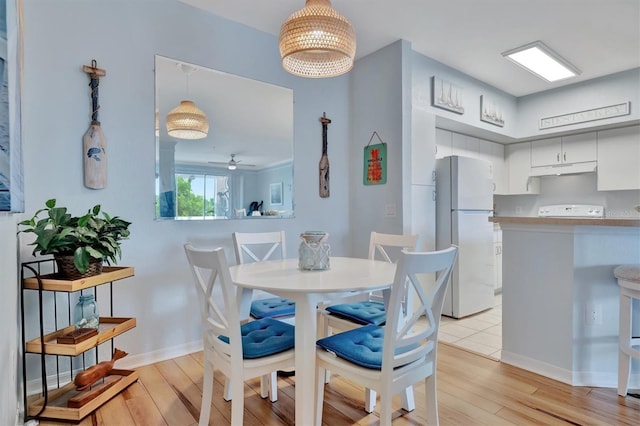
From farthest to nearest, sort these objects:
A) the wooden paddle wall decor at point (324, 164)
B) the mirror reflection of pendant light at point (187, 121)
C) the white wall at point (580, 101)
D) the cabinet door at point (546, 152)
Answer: the cabinet door at point (546, 152) < the white wall at point (580, 101) < the wooden paddle wall decor at point (324, 164) < the mirror reflection of pendant light at point (187, 121)

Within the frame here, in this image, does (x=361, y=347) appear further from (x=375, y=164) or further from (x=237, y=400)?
(x=375, y=164)

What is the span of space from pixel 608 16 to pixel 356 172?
2.34 metres

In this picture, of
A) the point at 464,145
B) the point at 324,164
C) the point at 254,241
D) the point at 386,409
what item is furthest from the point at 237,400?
the point at 464,145

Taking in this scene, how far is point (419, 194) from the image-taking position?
131 inches

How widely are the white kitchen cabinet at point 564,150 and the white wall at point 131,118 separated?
3.69 meters

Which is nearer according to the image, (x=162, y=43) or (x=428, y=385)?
(x=428, y=385)

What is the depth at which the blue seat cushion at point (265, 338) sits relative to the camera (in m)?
1.48

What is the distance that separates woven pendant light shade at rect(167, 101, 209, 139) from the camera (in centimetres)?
251

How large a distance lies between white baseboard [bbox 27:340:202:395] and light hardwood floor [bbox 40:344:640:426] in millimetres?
Result: 81

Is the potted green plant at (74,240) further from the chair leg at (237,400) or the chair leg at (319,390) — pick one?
the chair leg at (319,390)

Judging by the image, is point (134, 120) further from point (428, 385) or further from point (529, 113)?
point (529, 113)

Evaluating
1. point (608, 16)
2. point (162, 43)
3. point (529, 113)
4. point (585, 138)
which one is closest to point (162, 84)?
point (162, 43)

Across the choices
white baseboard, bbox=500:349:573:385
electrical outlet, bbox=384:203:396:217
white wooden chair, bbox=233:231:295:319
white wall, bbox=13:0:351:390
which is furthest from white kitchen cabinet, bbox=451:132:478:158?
white wooden chair, bbox=233:231:295:319

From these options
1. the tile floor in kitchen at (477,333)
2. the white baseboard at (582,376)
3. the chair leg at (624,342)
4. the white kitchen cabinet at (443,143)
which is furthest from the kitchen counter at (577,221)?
the white kitchen cabinet at (443,143)
